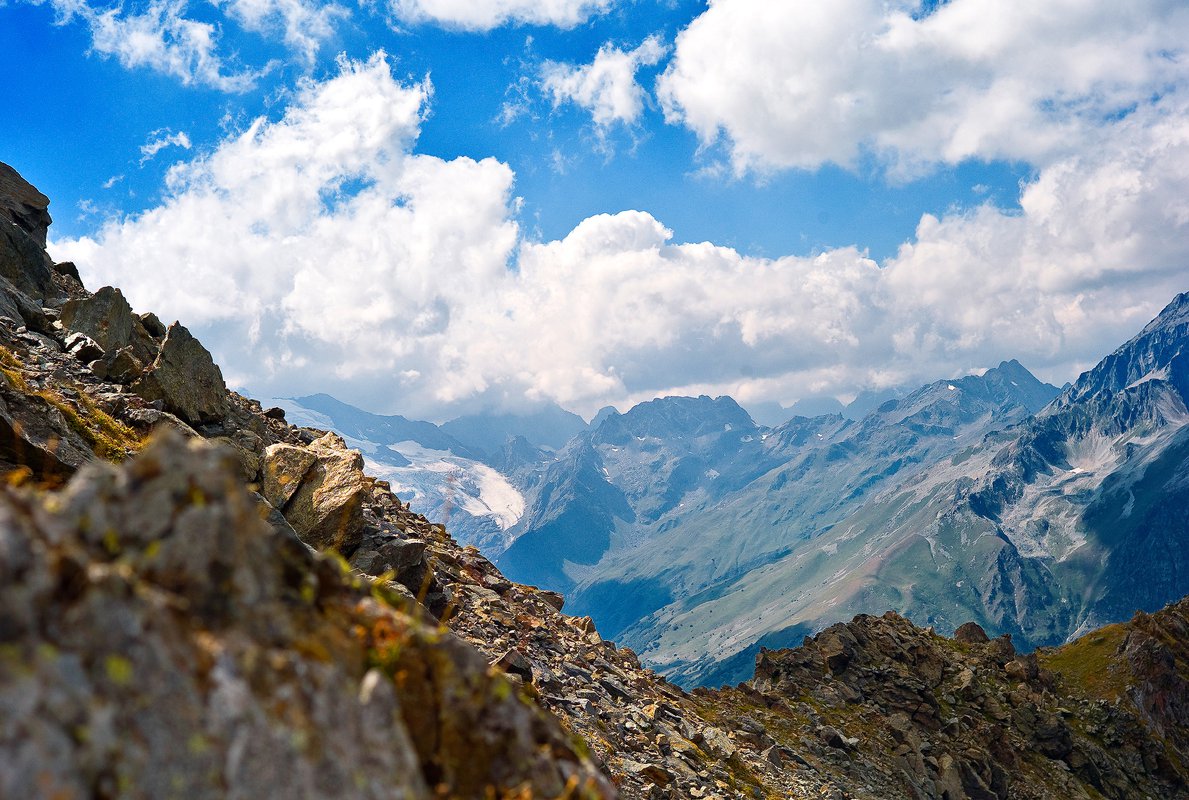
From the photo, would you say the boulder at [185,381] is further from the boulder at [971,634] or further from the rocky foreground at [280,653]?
the boulder at [971,634]

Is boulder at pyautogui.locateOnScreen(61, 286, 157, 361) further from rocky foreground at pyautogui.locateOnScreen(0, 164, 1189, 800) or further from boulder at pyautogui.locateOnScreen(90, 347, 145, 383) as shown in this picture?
boulder at pyautogui.locateOnScreen(90, 347, 145, 383)

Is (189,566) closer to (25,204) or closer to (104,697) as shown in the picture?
(104,697)

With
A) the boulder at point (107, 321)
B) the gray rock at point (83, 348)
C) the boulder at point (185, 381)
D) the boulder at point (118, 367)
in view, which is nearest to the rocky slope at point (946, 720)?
the boulder at point (185, 381)

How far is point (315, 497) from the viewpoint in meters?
30.5

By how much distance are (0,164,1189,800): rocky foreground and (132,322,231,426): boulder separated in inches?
4.7

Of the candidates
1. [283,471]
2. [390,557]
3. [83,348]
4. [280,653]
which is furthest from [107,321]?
[280,653]

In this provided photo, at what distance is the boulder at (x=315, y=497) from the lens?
97.1 feet

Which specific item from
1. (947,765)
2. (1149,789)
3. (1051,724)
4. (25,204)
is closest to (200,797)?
(25,204)

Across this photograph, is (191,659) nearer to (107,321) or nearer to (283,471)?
(283,471)

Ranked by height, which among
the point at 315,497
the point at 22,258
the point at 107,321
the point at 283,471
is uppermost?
the point at 22,258

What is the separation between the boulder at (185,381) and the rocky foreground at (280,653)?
0.39ft

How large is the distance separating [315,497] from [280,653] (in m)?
25.6

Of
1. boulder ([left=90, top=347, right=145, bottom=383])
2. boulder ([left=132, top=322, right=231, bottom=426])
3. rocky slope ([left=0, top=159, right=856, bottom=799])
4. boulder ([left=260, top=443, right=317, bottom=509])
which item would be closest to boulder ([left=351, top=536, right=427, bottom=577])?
boulder ([left=260, top=443, right=317, bottom=509])

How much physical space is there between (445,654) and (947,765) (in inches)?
2743
